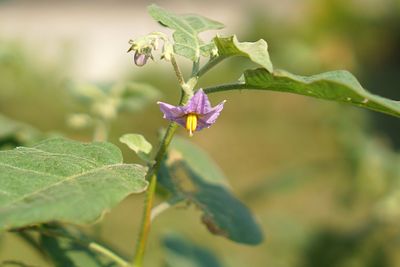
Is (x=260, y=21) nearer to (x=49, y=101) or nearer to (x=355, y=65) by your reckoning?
(x=355, y=65)

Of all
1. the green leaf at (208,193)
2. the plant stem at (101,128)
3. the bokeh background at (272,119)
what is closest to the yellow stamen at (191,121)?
the green leaf at (208,193)

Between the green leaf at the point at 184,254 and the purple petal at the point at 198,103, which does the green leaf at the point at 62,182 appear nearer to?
the purple petal at the point at 198,103

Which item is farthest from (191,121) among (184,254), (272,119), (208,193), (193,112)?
(272,119)

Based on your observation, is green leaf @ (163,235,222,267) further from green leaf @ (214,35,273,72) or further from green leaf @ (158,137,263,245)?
green leaf @ (214,35,273,72)

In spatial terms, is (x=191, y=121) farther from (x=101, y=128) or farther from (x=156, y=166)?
(x=101, y=128)

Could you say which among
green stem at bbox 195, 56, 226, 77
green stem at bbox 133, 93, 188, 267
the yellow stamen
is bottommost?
green stem at bbox 133, 93, 188, 267

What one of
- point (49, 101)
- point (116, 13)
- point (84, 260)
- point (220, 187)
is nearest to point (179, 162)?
point (220, 187)

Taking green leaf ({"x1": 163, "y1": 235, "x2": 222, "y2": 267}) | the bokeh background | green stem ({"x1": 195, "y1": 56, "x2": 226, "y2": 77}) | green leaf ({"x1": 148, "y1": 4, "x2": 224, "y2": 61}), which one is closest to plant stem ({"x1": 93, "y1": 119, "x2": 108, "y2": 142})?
the bokeh background

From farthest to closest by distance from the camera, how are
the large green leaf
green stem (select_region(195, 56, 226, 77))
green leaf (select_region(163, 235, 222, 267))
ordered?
green leaf (select_region(163, 235, 222, 267))
green stem (select_region(195, 56, 226, 77))
the large green leaf
